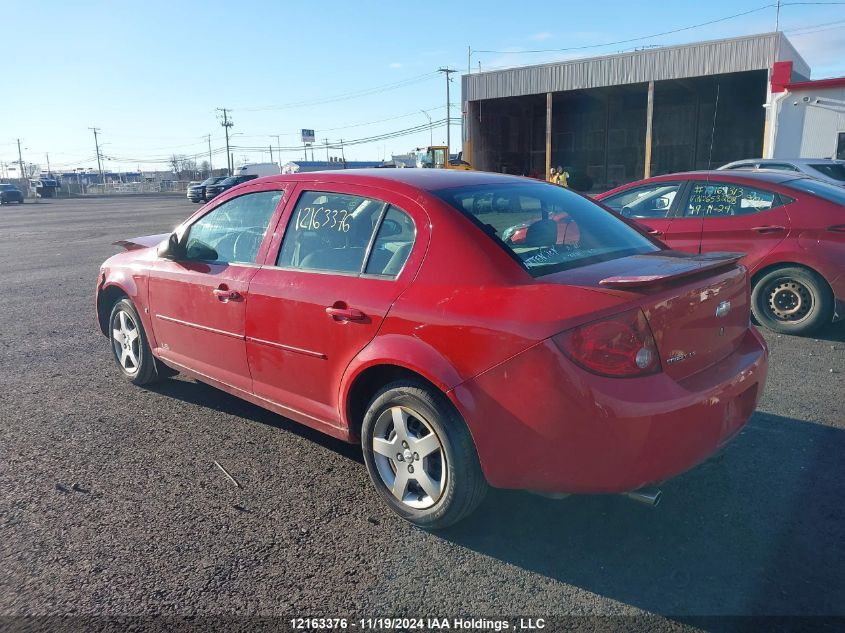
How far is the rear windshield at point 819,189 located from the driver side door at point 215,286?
4970 mm

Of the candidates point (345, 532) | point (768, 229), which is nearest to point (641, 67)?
point (768, 229)

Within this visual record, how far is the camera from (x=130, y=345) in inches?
205

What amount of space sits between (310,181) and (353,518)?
189cm

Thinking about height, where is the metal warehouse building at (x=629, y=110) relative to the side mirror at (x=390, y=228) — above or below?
above

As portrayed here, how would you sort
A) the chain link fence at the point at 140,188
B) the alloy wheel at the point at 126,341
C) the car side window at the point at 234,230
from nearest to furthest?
the car side window at the point at 234,230 < the alloy wheel at the point at 126,341 < the chain link fence at the point at 140,188

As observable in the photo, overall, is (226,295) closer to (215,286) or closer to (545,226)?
(215,286)

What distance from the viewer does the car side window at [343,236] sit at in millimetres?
3312

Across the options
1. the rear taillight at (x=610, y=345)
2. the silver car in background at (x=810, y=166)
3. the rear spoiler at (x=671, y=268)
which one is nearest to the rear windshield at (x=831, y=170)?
the silver car in background at (x=810, y=166)

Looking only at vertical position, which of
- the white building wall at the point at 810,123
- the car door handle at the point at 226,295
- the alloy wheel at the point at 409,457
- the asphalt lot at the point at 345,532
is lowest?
the asphalt lot at the point at 345,532

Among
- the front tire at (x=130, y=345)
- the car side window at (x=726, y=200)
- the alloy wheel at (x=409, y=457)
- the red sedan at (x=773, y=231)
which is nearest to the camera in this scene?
the alloy wheel at (x=409, y=457)

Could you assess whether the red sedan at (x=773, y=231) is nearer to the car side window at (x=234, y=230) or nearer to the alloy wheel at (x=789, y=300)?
the alloy wheel at (x=789, y=300)

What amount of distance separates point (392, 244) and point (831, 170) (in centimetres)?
1301

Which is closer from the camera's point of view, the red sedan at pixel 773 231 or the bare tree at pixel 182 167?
the red sedan at pixel 773 231

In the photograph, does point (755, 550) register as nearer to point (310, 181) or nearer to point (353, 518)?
point (353, 518)
